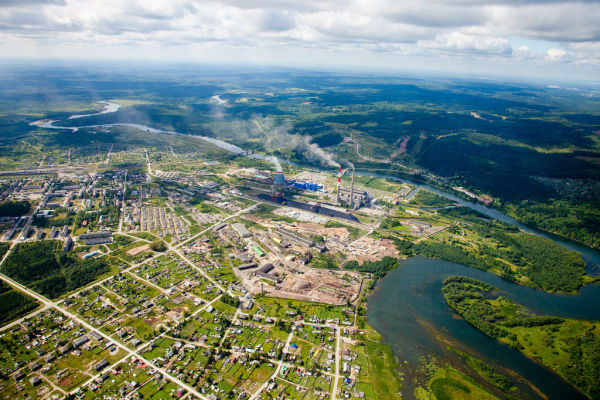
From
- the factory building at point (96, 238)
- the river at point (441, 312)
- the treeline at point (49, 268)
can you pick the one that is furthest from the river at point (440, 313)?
the factory building at point (96, 238)

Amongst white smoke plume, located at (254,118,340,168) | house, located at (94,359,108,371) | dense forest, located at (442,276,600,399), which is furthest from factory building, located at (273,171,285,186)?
house, located at (94,359,108,371)

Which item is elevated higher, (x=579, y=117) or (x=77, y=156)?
(x=579, y=117)

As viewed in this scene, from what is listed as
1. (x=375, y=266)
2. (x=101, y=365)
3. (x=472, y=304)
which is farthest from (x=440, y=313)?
(x=101, y=365)

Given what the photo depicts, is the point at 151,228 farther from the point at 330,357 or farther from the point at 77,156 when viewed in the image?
the point at 77,156

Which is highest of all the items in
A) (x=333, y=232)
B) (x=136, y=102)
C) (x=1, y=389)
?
(x=136, y=102)

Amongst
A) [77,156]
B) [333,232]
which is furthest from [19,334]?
[77,156]

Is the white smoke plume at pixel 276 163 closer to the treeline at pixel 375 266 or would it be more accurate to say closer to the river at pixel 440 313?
the treeline at pixel 375 266

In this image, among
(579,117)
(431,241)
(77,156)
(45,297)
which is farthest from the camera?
(579,117)
